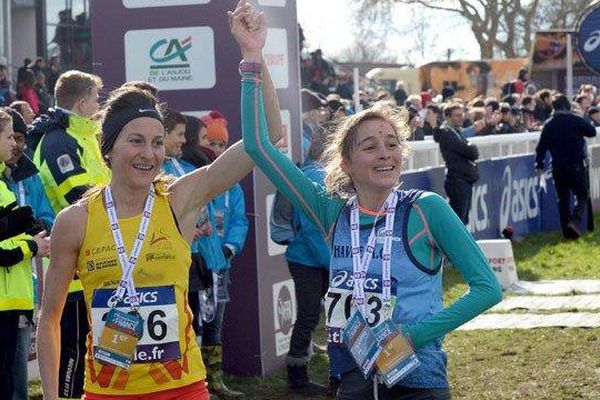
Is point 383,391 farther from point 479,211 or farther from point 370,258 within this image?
point 479,211

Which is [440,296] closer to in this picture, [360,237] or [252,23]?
[360,237]

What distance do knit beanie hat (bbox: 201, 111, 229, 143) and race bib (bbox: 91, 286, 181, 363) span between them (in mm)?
4388

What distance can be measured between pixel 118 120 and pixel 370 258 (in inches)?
39.2

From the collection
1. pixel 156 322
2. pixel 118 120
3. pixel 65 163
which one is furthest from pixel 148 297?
pixel 65 163

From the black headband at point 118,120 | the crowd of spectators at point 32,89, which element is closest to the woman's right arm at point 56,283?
the black headband at point 118,120

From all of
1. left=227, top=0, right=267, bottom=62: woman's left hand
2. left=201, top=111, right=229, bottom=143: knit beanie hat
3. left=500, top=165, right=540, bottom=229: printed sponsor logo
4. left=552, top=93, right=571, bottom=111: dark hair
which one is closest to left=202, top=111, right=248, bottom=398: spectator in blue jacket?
left=201, top=111, right=229, bottom=143: knit beanie hat

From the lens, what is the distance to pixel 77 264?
194 inches

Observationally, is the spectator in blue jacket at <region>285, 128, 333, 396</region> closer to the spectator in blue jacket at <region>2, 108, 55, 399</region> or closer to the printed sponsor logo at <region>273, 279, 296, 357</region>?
the printed sponsor logo at <region>273, 279, 296, 357</region>

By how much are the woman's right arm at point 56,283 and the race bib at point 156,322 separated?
6.5 inches

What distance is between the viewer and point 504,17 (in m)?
71.4

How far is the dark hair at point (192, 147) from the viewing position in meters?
9.02

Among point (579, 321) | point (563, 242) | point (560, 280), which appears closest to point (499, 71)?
point (563, 242)

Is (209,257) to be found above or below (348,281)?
below

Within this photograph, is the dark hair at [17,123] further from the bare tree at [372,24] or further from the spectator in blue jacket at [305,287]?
the bare tree at [372,24]
